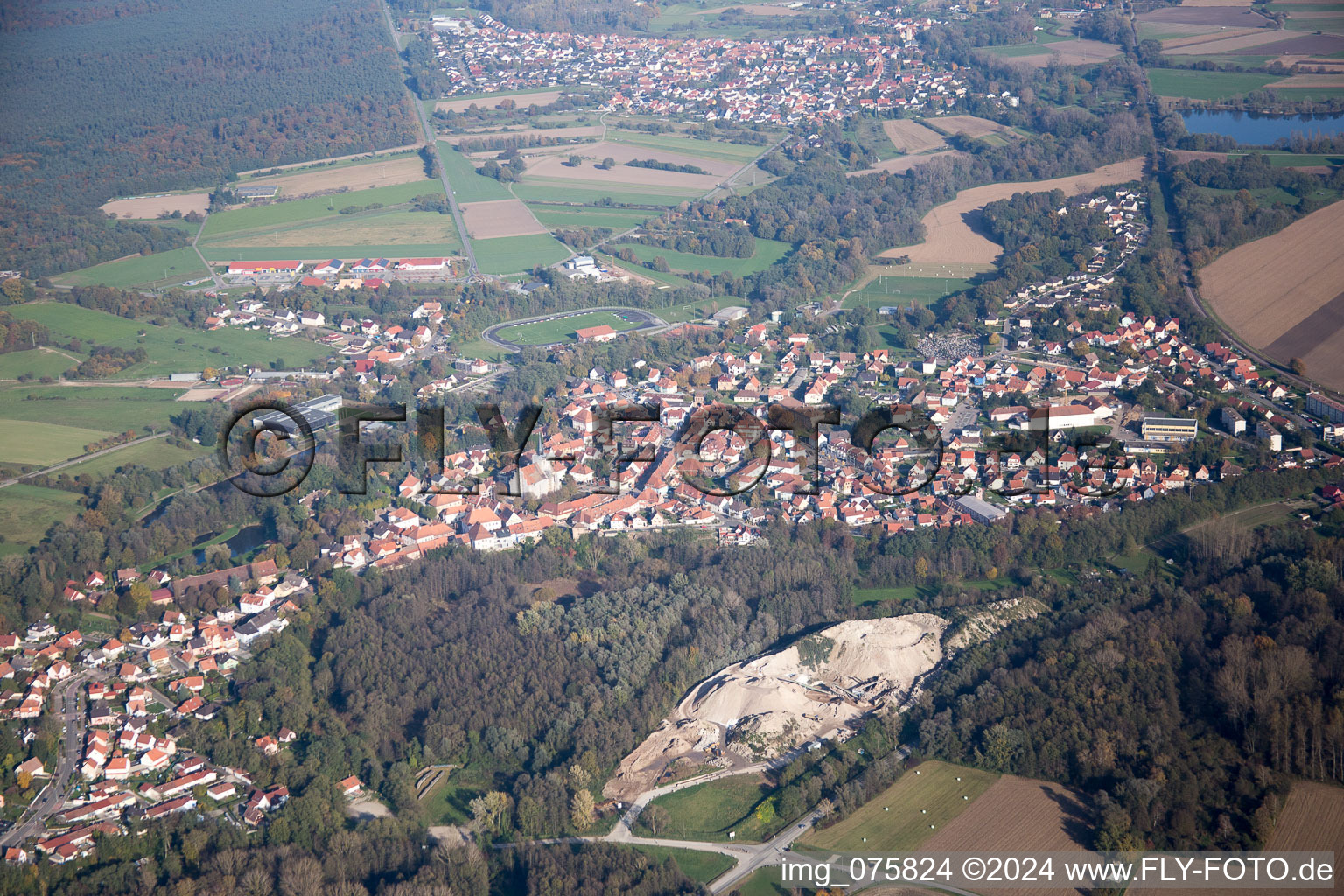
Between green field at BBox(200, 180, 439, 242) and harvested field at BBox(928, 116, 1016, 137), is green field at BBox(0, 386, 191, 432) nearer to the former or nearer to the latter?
green field at BBox(200, 180, 439, 242)

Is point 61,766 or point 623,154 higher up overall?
point 623,154

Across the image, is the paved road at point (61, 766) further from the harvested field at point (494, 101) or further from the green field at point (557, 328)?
the harvested field at point (494, 101)

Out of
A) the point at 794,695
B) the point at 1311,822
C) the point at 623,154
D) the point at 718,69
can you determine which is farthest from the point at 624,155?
the point at 1311,822

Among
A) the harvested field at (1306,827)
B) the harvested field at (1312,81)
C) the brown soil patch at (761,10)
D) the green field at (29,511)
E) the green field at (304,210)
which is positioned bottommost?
the harvested field at (1306,827)

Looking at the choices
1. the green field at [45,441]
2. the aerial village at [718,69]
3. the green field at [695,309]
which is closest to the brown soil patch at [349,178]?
the aerial village at [718,69]

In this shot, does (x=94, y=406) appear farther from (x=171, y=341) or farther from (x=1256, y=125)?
(x=1256, y=125)

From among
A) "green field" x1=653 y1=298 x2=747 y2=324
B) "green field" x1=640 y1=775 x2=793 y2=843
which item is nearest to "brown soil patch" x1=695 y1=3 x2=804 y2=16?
"green field" x1=653 y1=298 x2=747 y2=324

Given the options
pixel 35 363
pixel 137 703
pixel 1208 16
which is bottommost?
pixel 137 703
